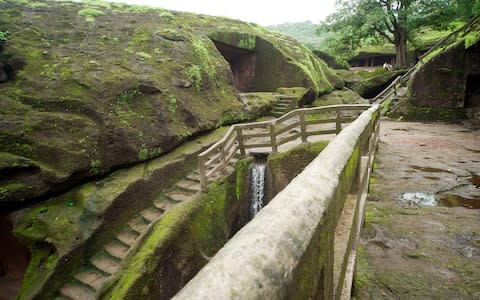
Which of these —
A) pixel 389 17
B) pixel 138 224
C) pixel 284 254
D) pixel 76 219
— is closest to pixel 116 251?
pixel 138 224

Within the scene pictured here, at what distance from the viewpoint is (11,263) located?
796 cm

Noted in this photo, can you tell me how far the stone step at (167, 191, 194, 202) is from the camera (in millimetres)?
8453

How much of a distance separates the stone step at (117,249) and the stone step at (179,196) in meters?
1.87

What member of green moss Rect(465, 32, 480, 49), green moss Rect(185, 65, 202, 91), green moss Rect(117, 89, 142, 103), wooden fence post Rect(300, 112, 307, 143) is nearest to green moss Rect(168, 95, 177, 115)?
green moss Rect(117, 89, 142, 103)

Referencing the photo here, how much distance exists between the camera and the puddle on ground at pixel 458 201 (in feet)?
12.7

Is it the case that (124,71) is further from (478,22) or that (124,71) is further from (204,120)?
(478,22)

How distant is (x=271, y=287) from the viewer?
2.33 feet

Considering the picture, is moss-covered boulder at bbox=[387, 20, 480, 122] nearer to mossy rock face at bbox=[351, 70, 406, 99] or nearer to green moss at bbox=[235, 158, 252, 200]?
green moss at bbox=[235, 158, 252, 200]

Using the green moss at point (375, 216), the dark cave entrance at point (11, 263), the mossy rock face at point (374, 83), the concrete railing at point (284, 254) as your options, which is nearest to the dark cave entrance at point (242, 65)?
the mossy rock face at point (374, 83)

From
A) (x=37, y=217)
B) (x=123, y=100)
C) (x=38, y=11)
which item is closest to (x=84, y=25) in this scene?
(x=38, y=11)

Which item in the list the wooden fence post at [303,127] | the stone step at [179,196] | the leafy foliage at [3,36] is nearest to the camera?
the stone step at [179,196]

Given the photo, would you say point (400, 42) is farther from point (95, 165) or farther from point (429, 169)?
point (95, 165)

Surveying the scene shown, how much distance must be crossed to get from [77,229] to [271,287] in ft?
26.1

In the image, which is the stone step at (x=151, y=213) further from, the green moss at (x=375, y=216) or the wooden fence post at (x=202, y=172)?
the green moss at (x=375, y=216)
